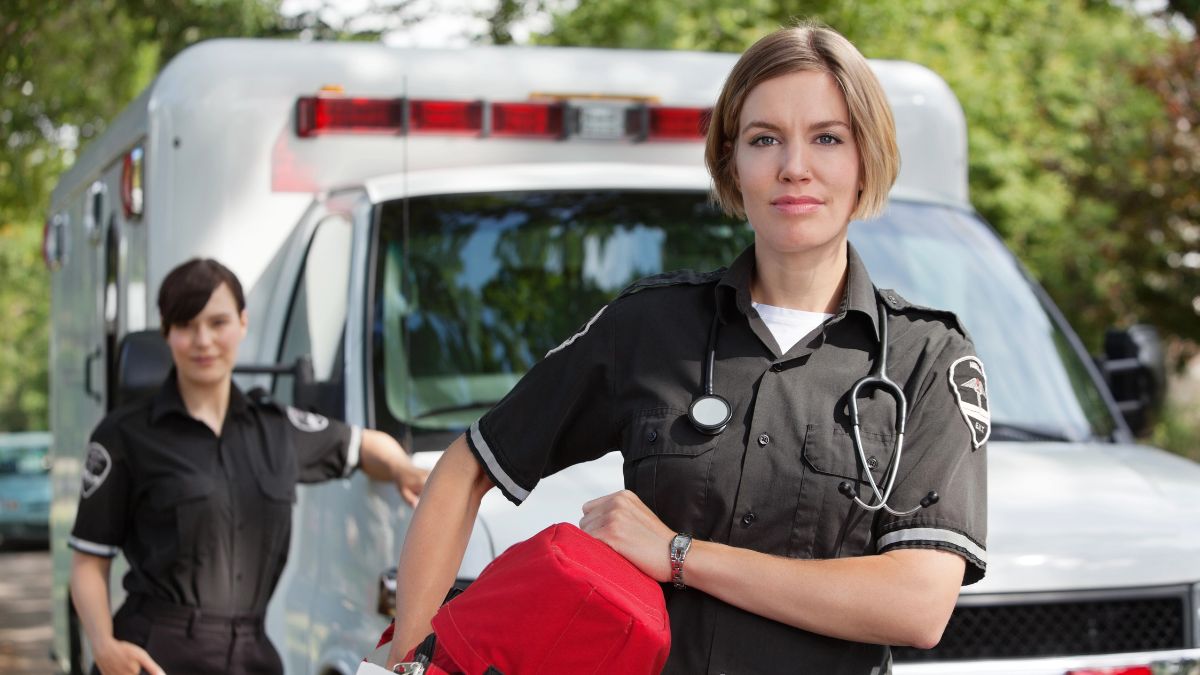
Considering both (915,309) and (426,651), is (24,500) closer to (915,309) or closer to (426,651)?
(426,651)

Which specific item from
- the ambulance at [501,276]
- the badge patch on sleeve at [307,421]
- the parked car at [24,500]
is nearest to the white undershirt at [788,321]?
the ambulance at [501,276]

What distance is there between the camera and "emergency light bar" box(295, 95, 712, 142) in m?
5.46

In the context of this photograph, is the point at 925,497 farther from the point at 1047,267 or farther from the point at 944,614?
the point at 1047,267

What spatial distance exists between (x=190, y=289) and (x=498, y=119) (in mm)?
1735

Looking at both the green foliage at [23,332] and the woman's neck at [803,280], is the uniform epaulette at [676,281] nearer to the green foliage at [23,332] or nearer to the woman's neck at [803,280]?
the woman's neck at [803,280]

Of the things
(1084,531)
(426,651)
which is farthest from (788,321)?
(1084,531)

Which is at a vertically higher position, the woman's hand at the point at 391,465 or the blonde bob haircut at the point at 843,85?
the blonde bob haircut at the point at 843,85

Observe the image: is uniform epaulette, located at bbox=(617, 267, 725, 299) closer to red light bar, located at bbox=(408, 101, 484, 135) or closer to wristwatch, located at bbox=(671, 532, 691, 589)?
wristwatch, located at bbox=(671, 532, 691, 589)

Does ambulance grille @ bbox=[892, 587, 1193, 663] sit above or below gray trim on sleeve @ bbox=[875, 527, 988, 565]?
below

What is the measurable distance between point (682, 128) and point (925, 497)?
3.75 m

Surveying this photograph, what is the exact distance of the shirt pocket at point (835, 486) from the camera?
2.22 m

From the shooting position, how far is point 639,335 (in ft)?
7.77

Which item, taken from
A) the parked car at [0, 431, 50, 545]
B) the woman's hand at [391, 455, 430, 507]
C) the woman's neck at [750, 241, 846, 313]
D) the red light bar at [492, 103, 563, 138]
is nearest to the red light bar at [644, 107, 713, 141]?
the red light bar at [492, 103, 563, 138]

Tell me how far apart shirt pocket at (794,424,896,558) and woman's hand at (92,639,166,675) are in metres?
2.23
